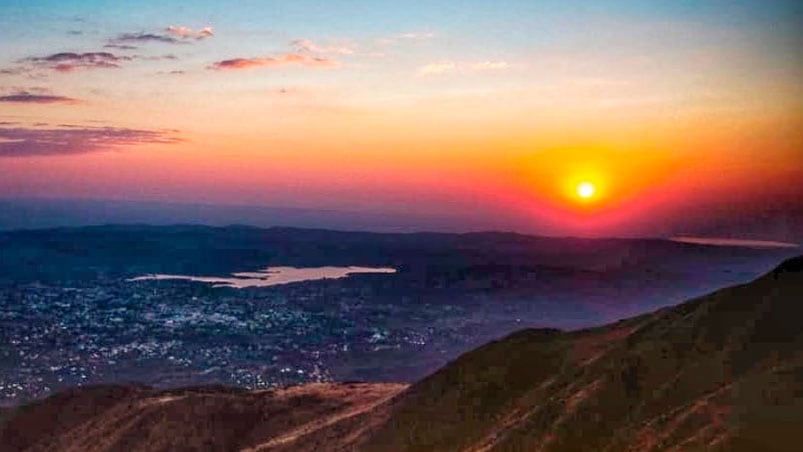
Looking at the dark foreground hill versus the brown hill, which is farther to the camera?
the dark foreground hill

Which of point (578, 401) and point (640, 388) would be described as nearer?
point (640, 388)

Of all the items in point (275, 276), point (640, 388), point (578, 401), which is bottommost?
point (275, 276)

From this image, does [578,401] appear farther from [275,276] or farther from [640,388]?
[275,276]

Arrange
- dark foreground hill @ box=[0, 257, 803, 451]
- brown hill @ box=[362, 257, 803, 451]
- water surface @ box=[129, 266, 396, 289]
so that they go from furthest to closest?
water surface @ box=[129, 266, 396, 289] → dark foreground hill @ box=[0, 257, 803, 451] → brown hill @ box=[362, 257, 803, 451]

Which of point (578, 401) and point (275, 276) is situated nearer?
point (578, 401)

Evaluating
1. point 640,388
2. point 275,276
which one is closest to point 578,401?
point 640,388

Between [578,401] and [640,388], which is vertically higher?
[640,388]

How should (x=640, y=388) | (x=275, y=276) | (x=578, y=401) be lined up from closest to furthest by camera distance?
(x=640, y=388)
(x=578, y=401)
(x=275, y=276)

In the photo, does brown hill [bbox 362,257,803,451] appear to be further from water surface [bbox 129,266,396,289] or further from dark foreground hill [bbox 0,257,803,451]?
water surface [bbox 129,266,396,289]

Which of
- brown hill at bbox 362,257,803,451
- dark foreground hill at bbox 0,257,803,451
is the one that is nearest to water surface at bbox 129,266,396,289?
dark foreground hill at bbox 0,257,803,451

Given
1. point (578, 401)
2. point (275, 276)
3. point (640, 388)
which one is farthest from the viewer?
point (275, 276)
